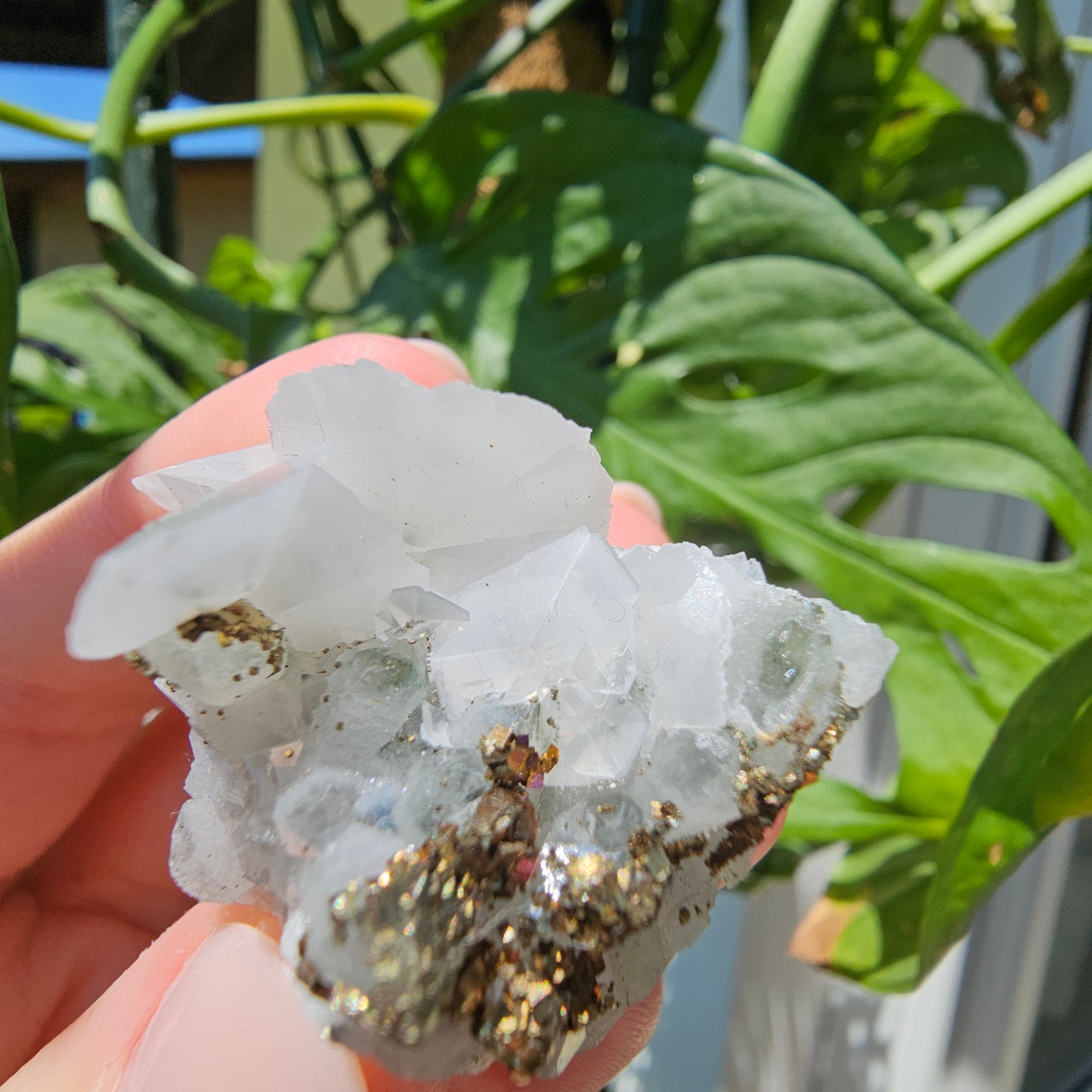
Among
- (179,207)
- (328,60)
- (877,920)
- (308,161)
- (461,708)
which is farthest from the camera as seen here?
(179,207)

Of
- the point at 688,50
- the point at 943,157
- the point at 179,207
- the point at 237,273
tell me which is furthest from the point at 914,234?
the point at 179,207

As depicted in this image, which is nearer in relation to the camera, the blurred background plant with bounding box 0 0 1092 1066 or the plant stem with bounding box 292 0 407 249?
the blurred background plant with bounding box 0 0 1092 1066

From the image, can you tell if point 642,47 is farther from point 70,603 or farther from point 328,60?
point 70,603

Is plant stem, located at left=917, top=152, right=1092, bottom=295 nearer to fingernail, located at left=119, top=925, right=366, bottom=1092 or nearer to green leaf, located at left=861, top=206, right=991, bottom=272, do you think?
green leaf, located at left=861, top=206, right=991, bottom=272

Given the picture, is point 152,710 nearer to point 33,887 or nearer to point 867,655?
point 33,887

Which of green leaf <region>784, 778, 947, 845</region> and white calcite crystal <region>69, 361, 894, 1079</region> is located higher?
white calcite crystal <region>69, 361, 894, 1079</region>

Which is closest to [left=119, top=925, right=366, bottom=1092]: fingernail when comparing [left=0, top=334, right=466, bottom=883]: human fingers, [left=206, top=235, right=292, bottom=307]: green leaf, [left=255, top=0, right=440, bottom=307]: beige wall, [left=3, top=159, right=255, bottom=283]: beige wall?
[left=0, top=334, right=466, bottom=883]: human fingers

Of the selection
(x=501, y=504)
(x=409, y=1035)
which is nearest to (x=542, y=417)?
(x=501, y=504)
